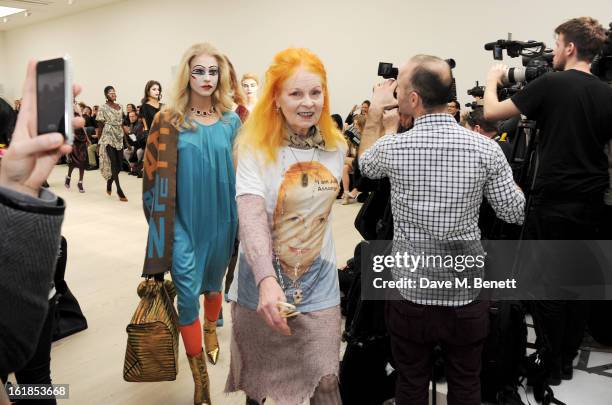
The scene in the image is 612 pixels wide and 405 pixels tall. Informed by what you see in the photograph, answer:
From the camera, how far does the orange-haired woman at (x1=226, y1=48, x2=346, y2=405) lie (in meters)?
1.47

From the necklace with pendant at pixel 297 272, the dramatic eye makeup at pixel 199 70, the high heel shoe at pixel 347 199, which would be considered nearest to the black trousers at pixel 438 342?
the necklace with pendant at pixel 297 272

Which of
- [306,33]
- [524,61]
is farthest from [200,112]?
→ [306,33]

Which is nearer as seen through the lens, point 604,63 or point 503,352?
point 503,352

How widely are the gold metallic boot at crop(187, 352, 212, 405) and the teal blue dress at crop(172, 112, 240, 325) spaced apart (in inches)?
7.0

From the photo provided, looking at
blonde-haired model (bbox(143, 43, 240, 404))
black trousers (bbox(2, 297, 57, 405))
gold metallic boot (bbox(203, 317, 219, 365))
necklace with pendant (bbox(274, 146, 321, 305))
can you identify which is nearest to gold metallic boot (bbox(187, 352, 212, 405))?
blonde-haired model (bbox(143, 43, 240, 404))

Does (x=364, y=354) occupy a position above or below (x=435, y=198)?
below

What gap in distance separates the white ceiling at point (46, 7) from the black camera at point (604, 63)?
13214 millimetres

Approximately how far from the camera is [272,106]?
153cm

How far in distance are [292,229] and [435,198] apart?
44 cm

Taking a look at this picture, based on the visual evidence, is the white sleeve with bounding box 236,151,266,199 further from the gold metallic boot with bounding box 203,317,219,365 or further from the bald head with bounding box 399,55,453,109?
the gold metallic boot with bounding box 203,317,219,365

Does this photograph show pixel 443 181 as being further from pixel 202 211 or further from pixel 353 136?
pixel 202 211

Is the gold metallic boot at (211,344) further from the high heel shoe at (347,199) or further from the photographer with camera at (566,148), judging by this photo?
the high heel shoe at (347,199)

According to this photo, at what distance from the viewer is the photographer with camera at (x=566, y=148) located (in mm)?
2107

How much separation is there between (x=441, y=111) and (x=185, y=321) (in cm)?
137
